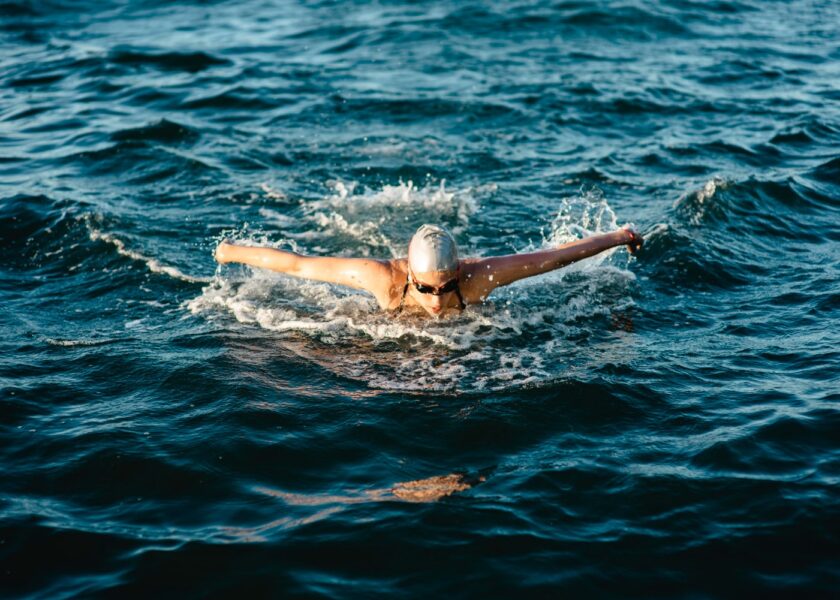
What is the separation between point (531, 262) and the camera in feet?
25.8

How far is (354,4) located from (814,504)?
63.3 feet

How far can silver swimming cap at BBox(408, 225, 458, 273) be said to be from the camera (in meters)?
7.33

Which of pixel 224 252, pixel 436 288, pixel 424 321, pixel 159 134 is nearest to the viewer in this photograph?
pixel 436 288

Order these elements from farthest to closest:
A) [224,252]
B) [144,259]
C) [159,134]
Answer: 1. [159,134]
2. [144,259]
3. [224,252]

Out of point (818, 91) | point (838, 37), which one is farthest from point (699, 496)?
point (838, 37)

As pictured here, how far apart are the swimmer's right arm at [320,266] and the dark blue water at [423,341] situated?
0.48m

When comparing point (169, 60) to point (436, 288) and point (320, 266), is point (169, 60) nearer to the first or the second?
point (320, 266)

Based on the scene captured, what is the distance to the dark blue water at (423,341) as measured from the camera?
5410mm

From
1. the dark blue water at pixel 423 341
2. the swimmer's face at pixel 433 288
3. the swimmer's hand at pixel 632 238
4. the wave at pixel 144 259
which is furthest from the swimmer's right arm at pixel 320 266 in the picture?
the swimmer's hand at pixel 632 238

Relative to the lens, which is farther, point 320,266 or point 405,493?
point 320,266

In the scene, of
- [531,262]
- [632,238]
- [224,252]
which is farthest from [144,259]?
[632,238]

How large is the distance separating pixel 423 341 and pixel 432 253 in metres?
1.01

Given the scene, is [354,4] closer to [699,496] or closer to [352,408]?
[352,408]

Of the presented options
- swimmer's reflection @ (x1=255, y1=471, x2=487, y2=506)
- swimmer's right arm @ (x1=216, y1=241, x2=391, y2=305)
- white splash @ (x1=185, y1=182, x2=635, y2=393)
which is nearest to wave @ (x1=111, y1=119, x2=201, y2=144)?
white splash @ (x1=185, y1=182, x2=635, y2=393)
